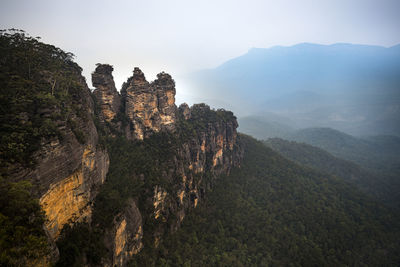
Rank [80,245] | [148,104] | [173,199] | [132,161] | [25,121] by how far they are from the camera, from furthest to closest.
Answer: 1. [148,104]
2. [173,199]
3. [132,161]
4. [80,245]
5. [25,121]

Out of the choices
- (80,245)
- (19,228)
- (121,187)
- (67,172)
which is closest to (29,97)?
(67,172)

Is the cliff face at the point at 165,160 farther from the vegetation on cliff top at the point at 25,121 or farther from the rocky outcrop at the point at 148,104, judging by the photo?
the vegetation on cliff top at the point at 25,121

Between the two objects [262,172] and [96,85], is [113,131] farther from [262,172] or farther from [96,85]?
[262,172]

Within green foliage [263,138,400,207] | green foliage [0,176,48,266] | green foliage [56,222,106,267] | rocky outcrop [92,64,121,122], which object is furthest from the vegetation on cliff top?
green foliage [263,138,400,207]

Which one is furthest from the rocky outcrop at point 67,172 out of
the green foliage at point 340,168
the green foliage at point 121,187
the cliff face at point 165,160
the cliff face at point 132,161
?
the green foliage at point 340,168

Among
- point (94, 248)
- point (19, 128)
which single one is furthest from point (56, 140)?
point (94, 248)

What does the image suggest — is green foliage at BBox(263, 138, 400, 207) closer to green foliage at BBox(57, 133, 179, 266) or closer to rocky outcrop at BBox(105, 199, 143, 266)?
green foliage at BBox(57, 133, 179, 266)

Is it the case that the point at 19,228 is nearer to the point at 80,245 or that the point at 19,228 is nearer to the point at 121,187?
the point at 80,245
